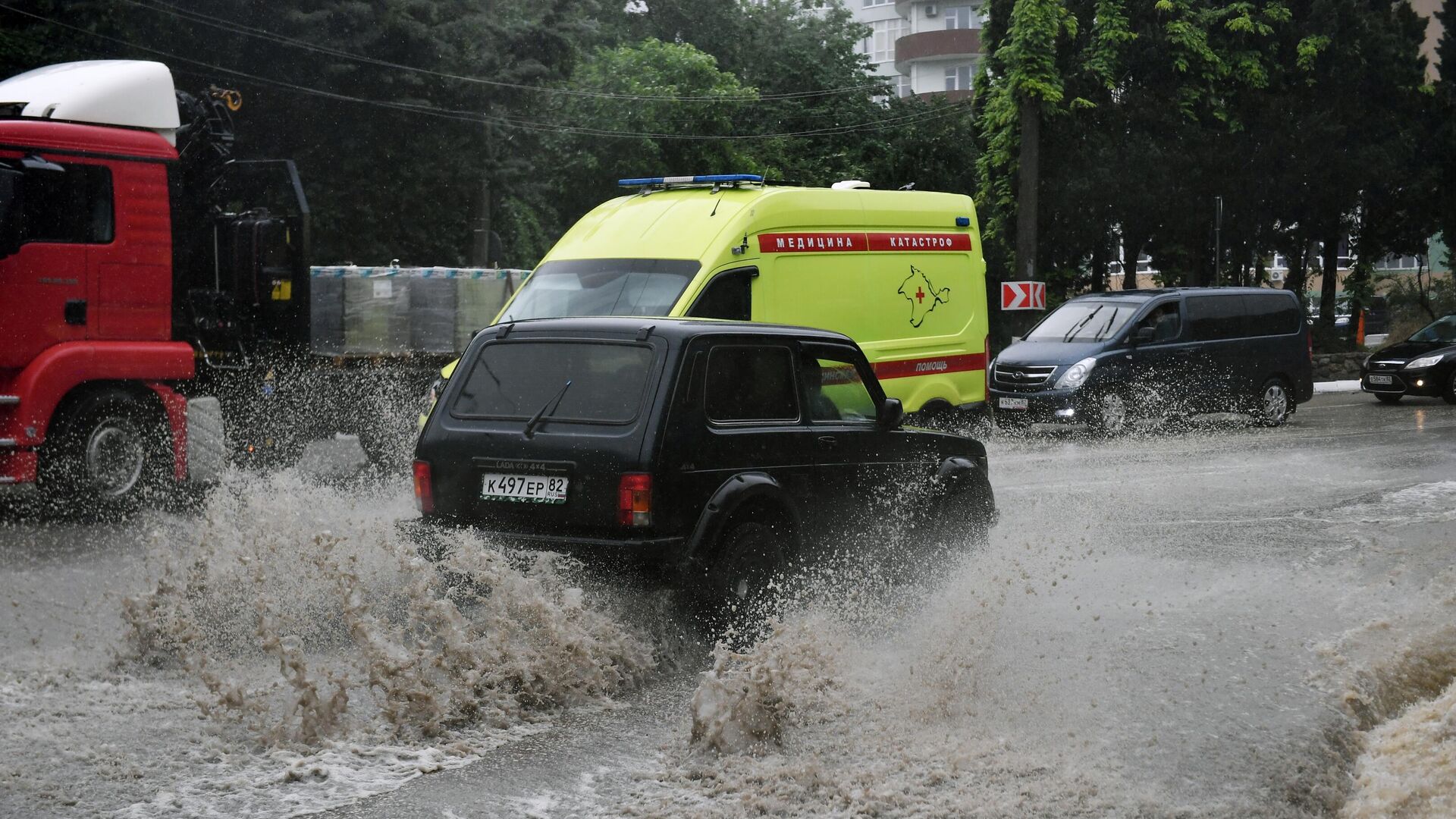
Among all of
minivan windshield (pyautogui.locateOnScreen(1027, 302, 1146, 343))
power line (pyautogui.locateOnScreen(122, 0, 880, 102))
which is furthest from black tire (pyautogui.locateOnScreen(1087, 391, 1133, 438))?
power line (pyautogui.locateOnScreen(122, 0, 880, 102))

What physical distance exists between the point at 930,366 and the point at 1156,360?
6.34 m

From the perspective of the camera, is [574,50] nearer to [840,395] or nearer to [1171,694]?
[840,395]

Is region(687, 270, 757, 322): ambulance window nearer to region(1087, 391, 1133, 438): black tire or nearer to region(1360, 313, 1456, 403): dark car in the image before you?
region(1087, 391, 1133, 438): black tire

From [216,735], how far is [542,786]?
131cm

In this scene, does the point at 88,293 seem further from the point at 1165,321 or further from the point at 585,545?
the point at 1165,321

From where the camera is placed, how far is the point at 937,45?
259 feet

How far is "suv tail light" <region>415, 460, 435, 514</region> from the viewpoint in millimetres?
7016

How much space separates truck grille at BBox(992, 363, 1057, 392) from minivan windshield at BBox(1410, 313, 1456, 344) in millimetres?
10219

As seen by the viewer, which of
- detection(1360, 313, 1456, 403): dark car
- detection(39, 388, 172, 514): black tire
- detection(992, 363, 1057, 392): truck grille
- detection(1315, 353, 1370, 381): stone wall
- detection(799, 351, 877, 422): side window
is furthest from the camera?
detection(1315, 353, 1370, 381): stone wall

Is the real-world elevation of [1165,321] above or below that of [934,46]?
below

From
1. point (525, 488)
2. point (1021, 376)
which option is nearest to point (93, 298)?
point (525, 488)

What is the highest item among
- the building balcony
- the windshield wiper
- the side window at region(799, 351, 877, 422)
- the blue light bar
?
the building balcony

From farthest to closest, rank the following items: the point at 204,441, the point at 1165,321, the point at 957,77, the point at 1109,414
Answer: the point at 957,77 → the point at 1165,321 → the point at 1109,414 → the point at 204,441

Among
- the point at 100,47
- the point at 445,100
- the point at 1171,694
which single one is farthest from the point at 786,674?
the point at 445,100
